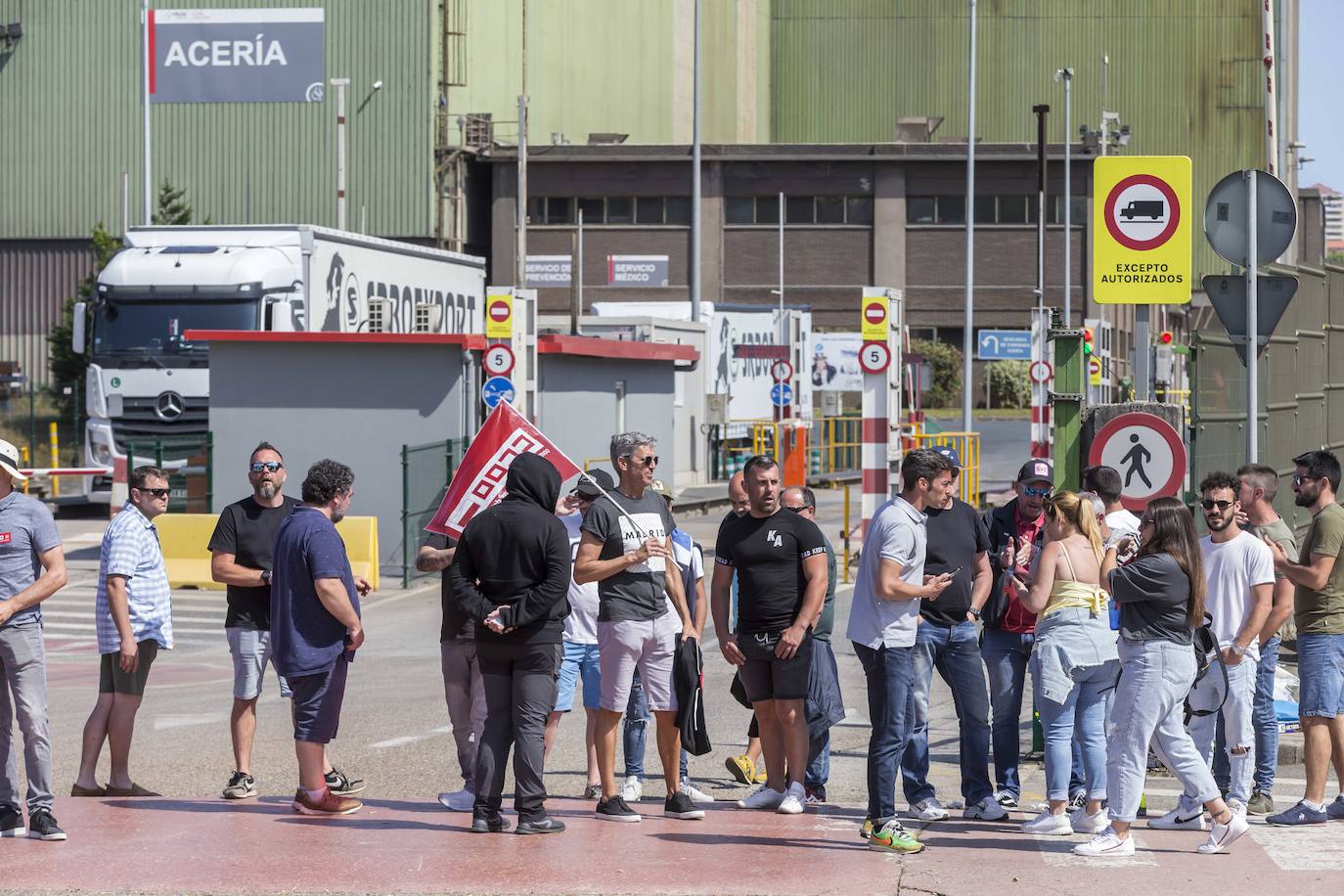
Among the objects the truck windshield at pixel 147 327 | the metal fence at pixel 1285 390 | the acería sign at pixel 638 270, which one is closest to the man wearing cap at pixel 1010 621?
the metal fence at pixel 1285 390

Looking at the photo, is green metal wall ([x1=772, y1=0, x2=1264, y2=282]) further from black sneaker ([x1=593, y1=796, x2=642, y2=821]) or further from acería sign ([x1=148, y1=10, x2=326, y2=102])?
black sneaker ([x1=593, y1=796, x2=642, y2=821])

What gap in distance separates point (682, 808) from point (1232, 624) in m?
2.79

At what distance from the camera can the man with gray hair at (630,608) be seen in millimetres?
8938

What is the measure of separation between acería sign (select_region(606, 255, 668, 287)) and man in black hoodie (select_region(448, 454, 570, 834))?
182 feet

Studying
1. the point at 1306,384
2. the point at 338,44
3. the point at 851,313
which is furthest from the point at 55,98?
the point at 1306,384

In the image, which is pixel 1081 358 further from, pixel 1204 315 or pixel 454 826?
pixel 1204 315

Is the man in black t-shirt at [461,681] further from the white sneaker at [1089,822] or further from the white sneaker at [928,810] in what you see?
the white sneaker at [1089,822]

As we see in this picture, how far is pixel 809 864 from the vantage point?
26.1 feet

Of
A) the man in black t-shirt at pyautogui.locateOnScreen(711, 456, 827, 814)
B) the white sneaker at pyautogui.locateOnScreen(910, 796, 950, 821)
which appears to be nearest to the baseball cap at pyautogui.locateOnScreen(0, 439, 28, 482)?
the man in black t-shirt at pyautogui.locateOnScreen(711, 456, 827, 814)

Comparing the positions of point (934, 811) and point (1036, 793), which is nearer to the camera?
point (934, 811)

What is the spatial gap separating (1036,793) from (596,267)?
5500cm

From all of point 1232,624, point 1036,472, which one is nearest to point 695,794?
point 1036,472

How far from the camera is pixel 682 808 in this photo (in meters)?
8.98

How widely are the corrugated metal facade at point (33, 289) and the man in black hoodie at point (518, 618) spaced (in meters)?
53.0
